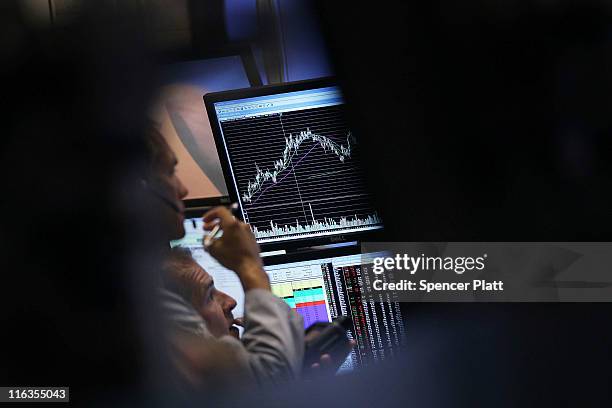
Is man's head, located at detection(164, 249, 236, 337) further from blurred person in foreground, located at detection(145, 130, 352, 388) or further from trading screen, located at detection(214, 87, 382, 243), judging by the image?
trading screen, located at detection(214, 87, 382, 243)

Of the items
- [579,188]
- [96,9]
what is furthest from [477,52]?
[96,9]

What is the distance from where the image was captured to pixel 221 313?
1.46m

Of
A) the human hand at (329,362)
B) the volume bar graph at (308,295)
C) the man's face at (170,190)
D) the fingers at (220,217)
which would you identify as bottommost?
the human hand at (329,362)

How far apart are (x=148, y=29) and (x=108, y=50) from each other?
0.32 ft

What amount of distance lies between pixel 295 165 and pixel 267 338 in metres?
0.37

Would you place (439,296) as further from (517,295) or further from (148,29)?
(148,29)

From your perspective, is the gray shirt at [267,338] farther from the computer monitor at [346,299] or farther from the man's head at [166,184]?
the man's head at [166,184]

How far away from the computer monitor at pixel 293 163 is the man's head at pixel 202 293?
144mm

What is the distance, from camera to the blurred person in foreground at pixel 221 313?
144 cm

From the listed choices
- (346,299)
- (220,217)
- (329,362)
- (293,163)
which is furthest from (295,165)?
(329,362)

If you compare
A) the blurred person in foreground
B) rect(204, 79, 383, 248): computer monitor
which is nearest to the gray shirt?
the blurred person in foreground

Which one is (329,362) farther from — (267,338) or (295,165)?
(295,165)

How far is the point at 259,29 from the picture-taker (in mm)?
1499

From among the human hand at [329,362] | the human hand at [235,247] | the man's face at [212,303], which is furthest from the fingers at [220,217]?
the human hand at [329,362]
